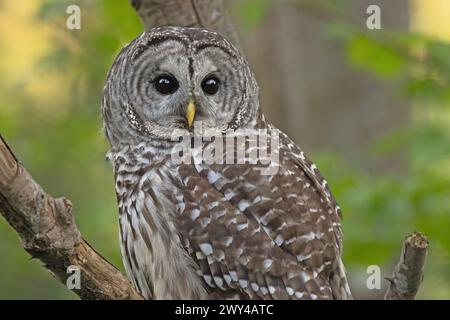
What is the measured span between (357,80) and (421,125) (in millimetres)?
1986

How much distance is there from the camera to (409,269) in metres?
3.54

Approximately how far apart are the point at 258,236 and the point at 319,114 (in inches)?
155

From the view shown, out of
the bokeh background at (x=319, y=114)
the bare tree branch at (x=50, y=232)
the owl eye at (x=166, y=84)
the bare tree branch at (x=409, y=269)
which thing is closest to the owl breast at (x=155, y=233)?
the owl eye at (x=166, y=84)

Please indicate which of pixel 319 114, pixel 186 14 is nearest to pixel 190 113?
pixel 186 14

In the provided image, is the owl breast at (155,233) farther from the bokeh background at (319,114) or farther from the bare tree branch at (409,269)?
the bokeh background at (319,114)

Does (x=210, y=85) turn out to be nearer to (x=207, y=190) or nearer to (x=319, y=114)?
(x=207, y=190)

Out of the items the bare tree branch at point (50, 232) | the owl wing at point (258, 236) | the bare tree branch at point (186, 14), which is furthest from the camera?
the bare tree branch at point (186, 14)

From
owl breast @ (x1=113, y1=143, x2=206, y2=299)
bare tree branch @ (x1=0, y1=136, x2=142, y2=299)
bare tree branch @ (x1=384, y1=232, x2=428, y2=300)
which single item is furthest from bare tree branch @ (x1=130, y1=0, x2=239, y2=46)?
bare tree branch @ (x1=0, y1=136, x2=142, y2=299)

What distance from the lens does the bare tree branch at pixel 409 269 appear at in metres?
3.42

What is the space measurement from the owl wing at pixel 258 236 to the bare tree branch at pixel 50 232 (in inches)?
31.2

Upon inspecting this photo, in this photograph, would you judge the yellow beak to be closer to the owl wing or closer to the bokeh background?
the owl wing

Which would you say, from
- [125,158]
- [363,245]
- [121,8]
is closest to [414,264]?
[125,158]

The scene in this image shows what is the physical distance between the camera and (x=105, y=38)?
6543 mm

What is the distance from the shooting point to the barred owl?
3.95m
